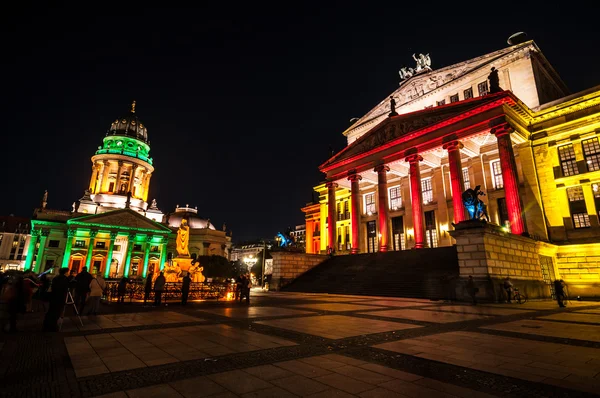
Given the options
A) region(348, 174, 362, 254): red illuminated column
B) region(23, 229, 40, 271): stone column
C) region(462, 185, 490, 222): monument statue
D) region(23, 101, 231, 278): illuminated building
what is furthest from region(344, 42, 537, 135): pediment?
region(23, 229, 40, 271): stone column

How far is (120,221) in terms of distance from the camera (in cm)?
6669

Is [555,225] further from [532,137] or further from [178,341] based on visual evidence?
[178,341]

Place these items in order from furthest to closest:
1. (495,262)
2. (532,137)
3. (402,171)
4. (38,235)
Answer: (38,235) < (402,171) < (532,137) < (495,262)

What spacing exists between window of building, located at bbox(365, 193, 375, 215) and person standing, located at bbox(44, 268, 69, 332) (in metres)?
38.1

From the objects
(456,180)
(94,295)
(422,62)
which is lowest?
(94,295)

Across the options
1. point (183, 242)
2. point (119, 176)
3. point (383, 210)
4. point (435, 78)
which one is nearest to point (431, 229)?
point (383, 210)

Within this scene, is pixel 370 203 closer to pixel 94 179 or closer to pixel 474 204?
pixel 474 204

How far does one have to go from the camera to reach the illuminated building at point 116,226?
6259 cm

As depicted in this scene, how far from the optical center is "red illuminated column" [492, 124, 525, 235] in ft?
76.2

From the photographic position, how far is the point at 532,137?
1112 inches

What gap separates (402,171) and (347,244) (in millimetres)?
14318

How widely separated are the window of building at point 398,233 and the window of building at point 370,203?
13.4ft

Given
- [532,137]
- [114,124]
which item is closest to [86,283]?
[532,137]

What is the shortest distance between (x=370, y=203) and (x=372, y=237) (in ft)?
16.0
